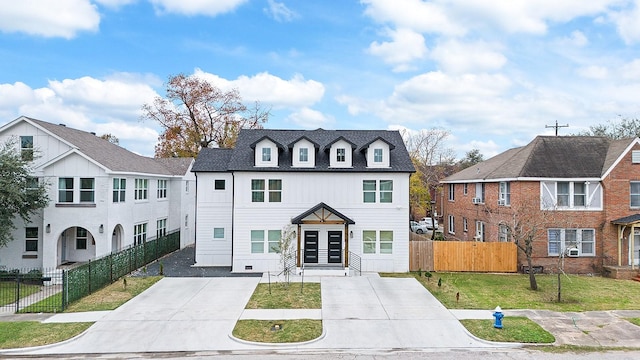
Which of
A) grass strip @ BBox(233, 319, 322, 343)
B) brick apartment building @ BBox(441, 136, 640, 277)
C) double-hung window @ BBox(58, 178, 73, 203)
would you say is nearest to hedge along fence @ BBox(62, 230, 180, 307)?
double-hung window @ BBox(58, 178, 73, 203)

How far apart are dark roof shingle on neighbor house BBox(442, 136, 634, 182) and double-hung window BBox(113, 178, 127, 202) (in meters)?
23.2

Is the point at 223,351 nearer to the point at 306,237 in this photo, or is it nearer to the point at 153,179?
the point at 306,237

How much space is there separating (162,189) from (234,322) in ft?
61.7

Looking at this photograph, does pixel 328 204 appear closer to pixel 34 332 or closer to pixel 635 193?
pixel 34 332

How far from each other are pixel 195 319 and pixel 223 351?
3162mm

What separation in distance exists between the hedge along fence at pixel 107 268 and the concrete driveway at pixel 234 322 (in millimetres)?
1776

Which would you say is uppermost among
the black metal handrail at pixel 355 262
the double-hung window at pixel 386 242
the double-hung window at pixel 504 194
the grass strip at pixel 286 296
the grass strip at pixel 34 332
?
the double-hung window at pixel 504 194

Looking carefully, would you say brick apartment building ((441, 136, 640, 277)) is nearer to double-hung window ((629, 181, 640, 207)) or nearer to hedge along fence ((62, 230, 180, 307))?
double-hung window ((629, 181, 640, 207))

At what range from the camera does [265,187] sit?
77.2 feet

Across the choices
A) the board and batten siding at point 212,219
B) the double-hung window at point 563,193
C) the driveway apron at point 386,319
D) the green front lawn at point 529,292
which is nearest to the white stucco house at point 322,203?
the board and batten siding at point 212,219

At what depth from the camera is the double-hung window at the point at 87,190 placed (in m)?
22.5

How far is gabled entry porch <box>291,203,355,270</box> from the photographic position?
22984 millimetres

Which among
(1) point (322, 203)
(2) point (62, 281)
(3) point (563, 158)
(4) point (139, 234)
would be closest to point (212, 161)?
(4) point (139, 234)

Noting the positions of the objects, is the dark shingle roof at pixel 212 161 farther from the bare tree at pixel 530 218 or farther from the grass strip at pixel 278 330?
the bare tree at pixel 530 218
